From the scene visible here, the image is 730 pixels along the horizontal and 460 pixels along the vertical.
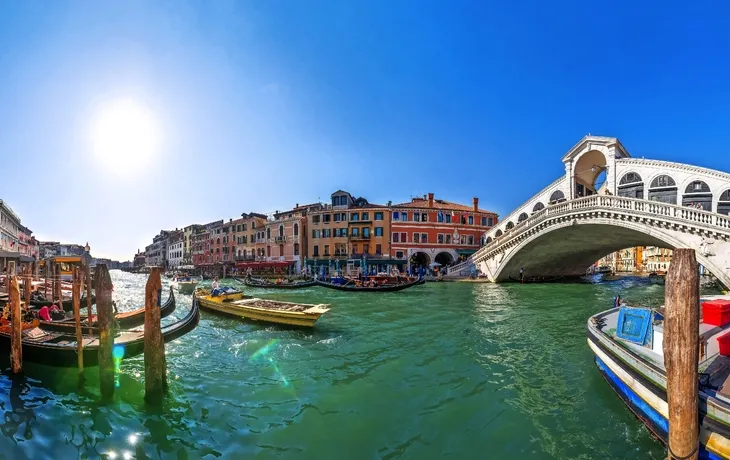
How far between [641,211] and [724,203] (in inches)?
264

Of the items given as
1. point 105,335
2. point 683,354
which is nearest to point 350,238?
point 105,335

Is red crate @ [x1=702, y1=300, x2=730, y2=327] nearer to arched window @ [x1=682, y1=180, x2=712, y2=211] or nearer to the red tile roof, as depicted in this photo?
arched window @ [x1=682, y1=180, x2=712, y2=211]

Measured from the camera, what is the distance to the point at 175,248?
6781cm

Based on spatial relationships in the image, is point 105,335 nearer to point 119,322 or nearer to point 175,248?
point 119,322

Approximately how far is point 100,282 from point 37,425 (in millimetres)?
2181

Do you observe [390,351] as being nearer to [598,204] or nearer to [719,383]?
[719,383]

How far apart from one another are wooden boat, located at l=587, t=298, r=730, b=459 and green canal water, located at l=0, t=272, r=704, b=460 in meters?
0.32

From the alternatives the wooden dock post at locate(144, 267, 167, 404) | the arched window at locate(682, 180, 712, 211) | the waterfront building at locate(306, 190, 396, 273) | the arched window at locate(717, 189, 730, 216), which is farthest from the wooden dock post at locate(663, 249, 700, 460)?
the waterfront building at locate(306, 190, 396, 273)

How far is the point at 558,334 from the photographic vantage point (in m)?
9.97

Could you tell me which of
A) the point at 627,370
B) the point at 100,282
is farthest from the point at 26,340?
the point at 627,370

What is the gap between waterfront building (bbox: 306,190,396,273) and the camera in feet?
107

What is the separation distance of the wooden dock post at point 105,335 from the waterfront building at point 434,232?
2746cm

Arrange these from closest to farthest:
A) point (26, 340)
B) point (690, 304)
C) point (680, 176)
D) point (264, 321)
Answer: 1. point (690, 304)
2. point (26, 340)
3. point (264, 321)
4. point (680, 176)

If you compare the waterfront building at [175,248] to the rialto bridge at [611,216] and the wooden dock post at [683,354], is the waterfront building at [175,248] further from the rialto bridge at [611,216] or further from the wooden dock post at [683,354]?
the wooden dock post at [683,354]
